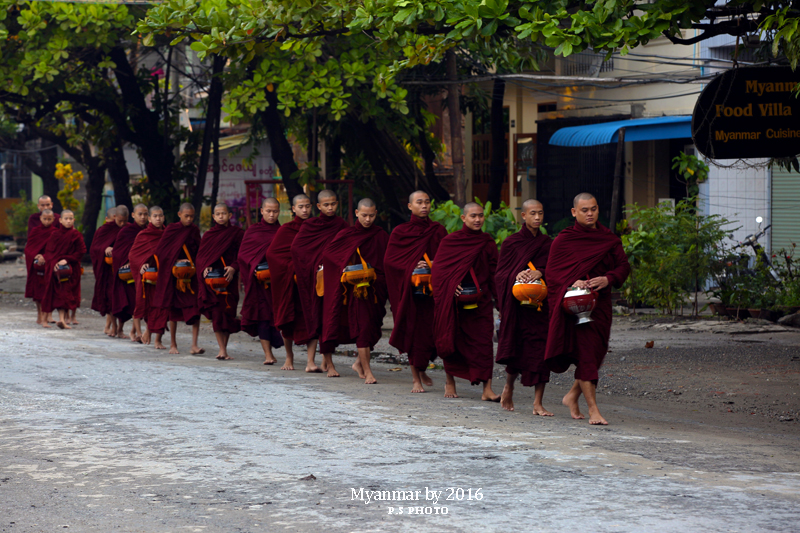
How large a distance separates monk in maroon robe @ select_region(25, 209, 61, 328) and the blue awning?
29.0ft

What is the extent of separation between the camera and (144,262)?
11367 millimetres

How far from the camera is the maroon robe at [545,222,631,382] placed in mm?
6781

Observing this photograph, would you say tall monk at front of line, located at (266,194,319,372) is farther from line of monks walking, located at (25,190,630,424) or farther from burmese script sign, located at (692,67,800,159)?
burmese script sign, located at (692,67,800,159)

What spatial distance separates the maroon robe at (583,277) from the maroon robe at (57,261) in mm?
8485

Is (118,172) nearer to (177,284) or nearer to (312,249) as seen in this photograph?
(177,284)

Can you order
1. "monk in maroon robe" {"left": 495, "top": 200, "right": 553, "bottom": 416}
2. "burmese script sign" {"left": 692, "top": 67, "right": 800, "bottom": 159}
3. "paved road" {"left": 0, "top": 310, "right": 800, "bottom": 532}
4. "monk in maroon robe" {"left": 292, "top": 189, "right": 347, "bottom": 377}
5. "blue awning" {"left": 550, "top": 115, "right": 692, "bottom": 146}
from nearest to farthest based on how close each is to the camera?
1. "paved road" {"left": 0, "top": 310, "right": 800, "bottom": 532}
2. "monk in maroon robe" {"left": 495, "top": 200, "right": 553, "bottom": 416}
3. "burmese script sign" {"left": 692, "top": 67, "right": 800, "bottom": 159}
4. "monk in maroon robe" {"left": 292, "top": 189, "right": 347, "bottom": 377}
5. "blue awning" {"left": 550, "top": 115, "right": 692, "bottom": 146}

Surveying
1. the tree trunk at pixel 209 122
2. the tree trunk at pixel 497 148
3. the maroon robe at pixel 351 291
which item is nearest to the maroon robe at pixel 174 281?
the maroon robe at pixel 351 291

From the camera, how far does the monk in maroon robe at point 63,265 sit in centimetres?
1344

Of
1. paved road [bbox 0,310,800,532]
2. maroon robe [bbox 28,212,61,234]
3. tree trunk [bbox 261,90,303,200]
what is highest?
tree trunk [bbox 261,90,303,200]

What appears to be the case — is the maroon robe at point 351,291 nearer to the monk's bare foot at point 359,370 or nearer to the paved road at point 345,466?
the monk's bare foot at point 359,370

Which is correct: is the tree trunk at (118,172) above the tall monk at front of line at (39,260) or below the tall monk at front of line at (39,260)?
above

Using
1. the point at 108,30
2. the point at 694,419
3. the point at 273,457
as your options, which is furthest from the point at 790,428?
the point at 108,30

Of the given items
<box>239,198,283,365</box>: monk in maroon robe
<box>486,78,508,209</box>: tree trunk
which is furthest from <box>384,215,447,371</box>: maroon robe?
<box>486,78,508,209</box>: tree trunk

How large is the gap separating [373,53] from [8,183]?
35171 millimetres
